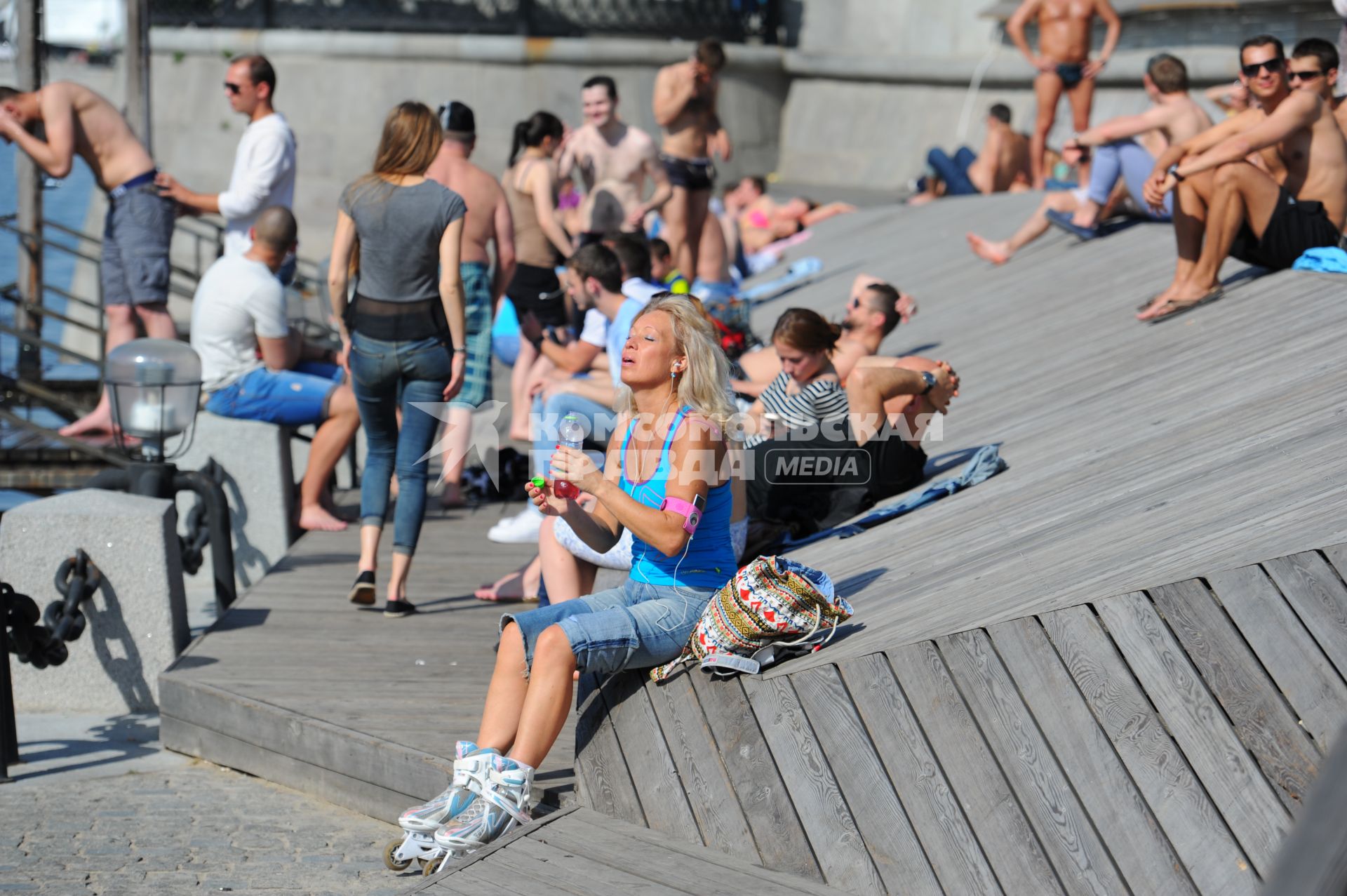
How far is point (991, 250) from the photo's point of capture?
10.2 m

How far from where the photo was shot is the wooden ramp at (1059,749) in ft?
10.5

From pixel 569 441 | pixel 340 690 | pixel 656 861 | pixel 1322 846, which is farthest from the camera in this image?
pixel 340 690

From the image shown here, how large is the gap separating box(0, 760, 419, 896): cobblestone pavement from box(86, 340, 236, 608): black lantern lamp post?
1.51 m

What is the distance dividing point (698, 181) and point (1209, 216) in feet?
14.5

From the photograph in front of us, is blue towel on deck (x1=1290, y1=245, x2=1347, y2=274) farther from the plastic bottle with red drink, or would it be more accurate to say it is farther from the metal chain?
the metal chain

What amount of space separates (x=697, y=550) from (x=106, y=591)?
103 inches

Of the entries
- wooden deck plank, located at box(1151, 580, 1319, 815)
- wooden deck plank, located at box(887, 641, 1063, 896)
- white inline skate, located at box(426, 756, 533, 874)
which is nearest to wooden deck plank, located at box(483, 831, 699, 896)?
white inline skate, located at box(426, 756, 533, 874)

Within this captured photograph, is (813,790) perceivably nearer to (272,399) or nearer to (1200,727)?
(1200,727)

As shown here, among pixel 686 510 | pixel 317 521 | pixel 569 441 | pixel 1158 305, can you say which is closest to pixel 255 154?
pixel 317 521

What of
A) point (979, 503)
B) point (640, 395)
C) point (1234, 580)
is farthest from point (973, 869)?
point (979, 503)

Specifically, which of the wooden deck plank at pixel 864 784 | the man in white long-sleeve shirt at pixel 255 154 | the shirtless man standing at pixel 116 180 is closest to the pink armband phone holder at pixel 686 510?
the wooden deck plank at pixel 864 784

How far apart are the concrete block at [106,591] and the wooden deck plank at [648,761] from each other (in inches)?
89.2

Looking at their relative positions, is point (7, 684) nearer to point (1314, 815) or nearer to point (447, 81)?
point (1314, 815)

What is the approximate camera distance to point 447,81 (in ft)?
64.3
